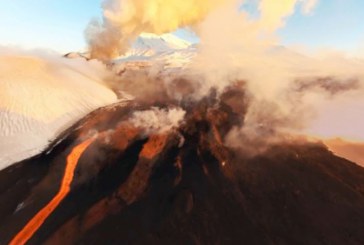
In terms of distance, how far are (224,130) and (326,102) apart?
1680cm

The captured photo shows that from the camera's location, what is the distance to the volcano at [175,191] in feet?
81.7

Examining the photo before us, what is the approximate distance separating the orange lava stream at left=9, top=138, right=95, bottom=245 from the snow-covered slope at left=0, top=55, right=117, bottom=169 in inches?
122

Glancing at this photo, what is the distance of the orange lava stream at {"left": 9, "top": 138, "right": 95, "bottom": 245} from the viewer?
25087 millimetres

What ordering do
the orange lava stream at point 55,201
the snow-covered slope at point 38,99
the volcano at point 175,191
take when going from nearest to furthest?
the volcano at point 175,191 < the orange lava stream at point 55,201 < the snow-covered slope at point 38,99

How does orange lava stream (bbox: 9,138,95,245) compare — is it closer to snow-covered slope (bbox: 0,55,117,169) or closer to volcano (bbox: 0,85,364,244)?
volcano (bbox: 0,85,364,244)

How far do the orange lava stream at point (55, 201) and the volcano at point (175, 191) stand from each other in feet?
0.21

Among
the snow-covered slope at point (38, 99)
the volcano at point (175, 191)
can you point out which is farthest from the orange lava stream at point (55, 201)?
the snow-covered slope at point (38, 99)

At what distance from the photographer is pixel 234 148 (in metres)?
33.0

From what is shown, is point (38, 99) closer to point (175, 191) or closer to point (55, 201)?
point (55, 201)

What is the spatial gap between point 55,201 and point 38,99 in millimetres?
13549

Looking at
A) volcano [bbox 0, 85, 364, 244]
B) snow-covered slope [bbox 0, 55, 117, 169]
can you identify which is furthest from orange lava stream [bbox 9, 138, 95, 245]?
snow-covered slope [bbox 0, 55, 117, 169]

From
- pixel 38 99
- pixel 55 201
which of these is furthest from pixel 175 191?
pixel 38 99

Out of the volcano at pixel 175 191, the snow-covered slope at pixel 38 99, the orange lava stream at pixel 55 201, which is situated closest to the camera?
the volcano at pixel 175 191

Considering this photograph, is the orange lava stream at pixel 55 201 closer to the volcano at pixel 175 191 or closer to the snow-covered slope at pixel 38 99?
the volcano at pixel 175 191
